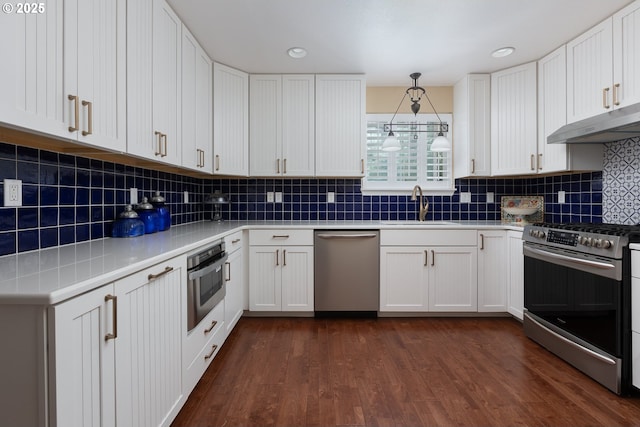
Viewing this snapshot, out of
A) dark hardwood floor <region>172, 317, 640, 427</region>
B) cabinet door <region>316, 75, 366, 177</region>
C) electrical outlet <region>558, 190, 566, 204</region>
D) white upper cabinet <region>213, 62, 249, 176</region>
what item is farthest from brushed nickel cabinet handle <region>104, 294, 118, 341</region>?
electrical outlet <region>558, 190, 566, 204</region>

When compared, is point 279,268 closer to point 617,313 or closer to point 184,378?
point 184,378

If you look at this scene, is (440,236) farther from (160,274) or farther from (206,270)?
(160,274)

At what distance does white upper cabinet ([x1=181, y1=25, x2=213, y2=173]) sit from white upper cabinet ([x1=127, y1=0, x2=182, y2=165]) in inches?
4.4

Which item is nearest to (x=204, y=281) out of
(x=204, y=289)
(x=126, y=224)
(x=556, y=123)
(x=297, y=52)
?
(x=204, y=289)

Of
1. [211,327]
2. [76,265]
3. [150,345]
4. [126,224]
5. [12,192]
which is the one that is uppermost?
[12,192]

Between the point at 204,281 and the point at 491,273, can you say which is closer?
the point at 204,281

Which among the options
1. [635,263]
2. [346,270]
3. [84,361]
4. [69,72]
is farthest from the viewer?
[346,270]

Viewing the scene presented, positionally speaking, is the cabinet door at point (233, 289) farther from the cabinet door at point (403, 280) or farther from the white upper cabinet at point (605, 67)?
the white upper cabinet at point (605, 67)

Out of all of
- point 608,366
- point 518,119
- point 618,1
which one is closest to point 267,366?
point 608,366

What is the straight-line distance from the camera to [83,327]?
99cm

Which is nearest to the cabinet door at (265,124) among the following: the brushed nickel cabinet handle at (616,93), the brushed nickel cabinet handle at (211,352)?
the brushed nickel cabinet handle at (211,352)

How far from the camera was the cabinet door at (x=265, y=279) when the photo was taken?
10.3 ft

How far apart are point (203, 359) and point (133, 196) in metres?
1.20

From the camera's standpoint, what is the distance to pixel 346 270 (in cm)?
312
